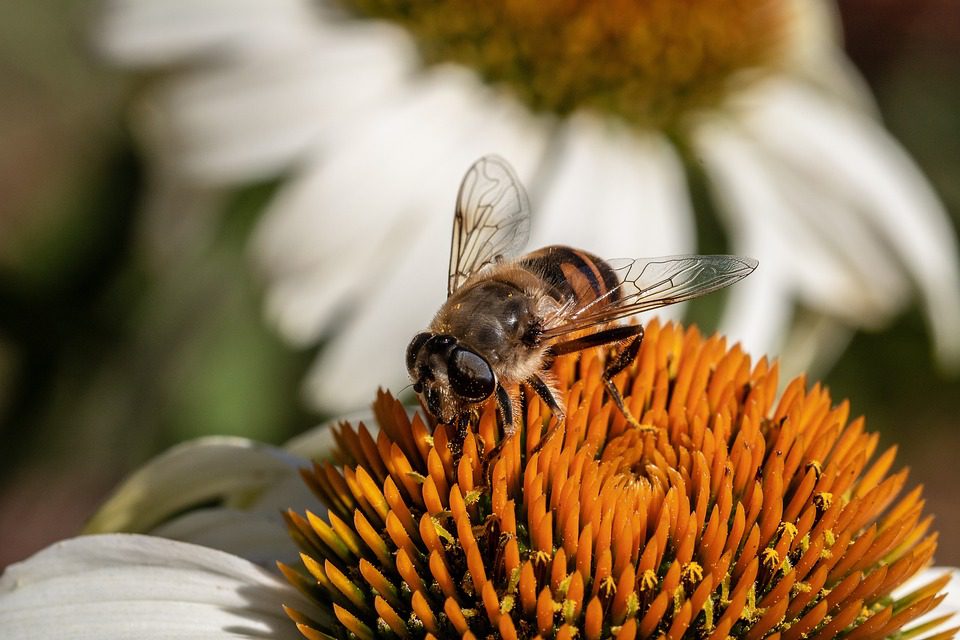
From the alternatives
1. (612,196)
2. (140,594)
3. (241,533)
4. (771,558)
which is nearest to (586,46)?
(612,196)

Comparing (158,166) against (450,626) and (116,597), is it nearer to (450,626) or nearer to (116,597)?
(116,597)

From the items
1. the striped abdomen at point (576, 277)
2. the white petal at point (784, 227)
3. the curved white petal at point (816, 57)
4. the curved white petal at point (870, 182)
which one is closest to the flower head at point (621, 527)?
the striped abdomen at point (576, 277)

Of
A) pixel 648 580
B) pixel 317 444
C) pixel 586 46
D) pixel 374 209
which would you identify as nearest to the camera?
pixel 648 580

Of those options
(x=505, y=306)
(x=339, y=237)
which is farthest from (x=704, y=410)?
(x=339, y=237)

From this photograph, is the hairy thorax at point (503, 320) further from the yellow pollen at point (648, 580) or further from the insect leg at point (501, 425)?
the yellow pollen at point (648, 580)

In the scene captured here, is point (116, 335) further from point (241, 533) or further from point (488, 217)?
point (241, 533)
